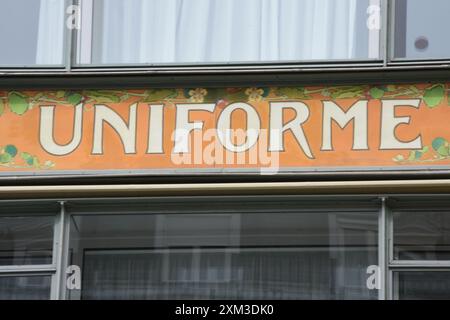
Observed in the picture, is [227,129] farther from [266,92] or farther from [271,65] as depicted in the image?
[271,65]

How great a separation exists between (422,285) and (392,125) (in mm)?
1328

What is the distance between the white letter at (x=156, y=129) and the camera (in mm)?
12242

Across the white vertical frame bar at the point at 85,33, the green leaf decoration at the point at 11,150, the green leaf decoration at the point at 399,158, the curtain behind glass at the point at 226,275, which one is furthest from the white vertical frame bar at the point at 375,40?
the green leaf decoration at the point at 11,150

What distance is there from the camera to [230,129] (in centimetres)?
1223

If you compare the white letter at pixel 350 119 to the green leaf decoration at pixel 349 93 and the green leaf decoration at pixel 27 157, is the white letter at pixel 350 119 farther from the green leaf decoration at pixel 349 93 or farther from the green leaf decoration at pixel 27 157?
the green leaf decoration at pixel 27 157

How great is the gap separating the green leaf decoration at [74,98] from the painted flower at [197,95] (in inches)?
36.4

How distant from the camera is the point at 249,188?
39.2ft

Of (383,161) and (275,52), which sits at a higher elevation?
(275,52)

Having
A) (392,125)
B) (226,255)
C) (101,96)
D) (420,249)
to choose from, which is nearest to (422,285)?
(420,249)

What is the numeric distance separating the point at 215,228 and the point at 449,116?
6.90ft

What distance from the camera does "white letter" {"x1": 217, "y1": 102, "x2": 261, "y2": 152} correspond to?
12.2 metres
